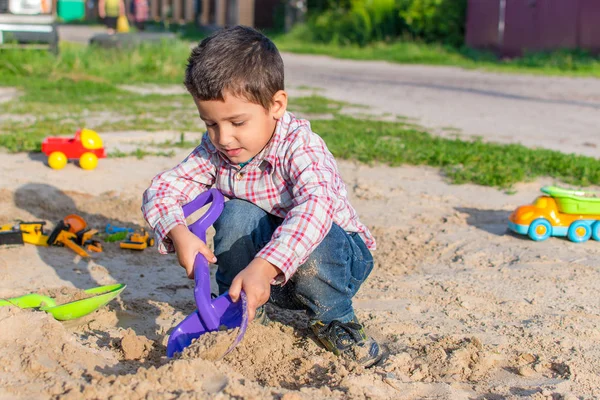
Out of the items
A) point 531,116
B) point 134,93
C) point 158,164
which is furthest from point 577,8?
point 158,164

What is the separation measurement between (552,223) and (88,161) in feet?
9.79

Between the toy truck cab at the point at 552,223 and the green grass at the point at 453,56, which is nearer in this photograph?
the toy truck cab at the point at 552,223

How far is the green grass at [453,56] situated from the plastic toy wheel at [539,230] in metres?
10.2

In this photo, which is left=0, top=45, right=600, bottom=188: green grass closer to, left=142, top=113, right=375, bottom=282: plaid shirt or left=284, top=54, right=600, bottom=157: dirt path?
left=284, top=54, right=600, bottom=157: dirt path

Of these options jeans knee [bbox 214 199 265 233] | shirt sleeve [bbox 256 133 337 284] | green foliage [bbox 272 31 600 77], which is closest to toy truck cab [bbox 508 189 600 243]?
shirt sleeve [bbox 256 133 337 284]

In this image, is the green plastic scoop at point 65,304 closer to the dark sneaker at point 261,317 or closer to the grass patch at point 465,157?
the dark sneaker at point 261,317

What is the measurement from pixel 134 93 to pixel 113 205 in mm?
5357

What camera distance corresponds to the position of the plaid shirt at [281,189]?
7.62 feet

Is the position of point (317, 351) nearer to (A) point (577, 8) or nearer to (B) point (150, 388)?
(B) point (150, 388)

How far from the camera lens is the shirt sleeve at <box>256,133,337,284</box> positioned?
2.29 metres

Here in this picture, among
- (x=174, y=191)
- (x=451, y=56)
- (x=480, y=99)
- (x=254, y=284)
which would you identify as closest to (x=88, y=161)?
(x=174, y=191)

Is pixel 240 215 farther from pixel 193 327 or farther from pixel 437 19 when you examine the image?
pixel 437 19

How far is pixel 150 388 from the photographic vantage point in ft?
6.40

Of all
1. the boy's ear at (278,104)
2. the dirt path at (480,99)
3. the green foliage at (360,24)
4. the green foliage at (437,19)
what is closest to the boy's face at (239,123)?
the boy's ear at (278,104)
